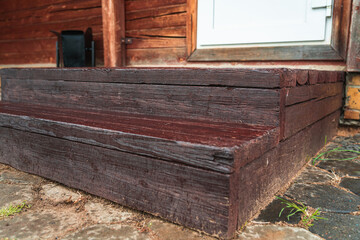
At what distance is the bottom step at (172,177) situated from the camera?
1.25 m

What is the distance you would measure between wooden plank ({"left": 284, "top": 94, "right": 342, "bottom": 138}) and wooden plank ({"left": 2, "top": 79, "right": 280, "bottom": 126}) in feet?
0.51

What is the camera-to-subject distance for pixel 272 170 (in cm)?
161

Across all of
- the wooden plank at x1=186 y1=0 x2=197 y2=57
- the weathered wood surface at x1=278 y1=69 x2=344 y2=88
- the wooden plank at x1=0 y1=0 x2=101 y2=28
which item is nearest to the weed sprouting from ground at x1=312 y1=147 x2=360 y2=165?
the weathered wood surface at x1=278 y1=69 x2=344 y2=88

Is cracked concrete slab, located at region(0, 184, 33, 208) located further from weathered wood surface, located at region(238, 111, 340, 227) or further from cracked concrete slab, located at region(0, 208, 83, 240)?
weathered wood surface, located at region(238, 111, 340, 227)

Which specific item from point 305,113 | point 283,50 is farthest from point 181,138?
point 283,50

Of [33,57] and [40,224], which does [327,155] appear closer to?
[40,224]

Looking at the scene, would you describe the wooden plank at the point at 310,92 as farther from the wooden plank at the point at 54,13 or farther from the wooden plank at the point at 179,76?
the wooden plank at the point at 54,13

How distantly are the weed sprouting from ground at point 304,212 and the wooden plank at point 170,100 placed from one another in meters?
0.42

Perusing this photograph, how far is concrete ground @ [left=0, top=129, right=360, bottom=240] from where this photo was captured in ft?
4.33

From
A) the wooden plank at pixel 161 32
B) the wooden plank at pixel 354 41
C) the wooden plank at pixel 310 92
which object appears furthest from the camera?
the wooden plank at pixel 161 32

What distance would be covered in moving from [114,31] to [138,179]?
3.08 meters

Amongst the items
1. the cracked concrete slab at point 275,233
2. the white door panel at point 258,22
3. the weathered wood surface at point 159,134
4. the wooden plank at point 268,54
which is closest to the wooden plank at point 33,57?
the wooden plank at point 268,54

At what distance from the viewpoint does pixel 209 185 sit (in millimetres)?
1245

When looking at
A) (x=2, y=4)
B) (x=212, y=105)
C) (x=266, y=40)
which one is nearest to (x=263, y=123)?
(x=212, y=105)
